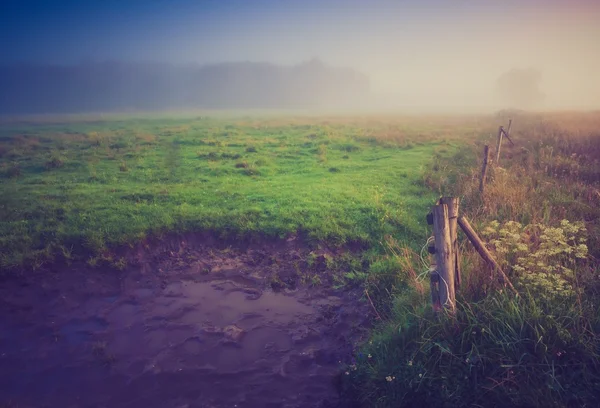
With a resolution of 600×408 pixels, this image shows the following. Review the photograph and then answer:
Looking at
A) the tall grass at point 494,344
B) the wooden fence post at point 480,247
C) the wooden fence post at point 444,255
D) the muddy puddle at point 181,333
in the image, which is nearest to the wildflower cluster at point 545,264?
the tall grass at point 494,344

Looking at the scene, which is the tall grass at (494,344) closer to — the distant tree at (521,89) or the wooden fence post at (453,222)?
the wooden fence post at (453,222)

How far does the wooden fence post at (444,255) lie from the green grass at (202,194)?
17.6 ft

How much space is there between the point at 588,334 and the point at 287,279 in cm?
667

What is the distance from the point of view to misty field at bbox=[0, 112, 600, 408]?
219 inches

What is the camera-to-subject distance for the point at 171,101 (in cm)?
15388

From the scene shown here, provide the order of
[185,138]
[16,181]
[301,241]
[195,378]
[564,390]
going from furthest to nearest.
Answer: [185,138], [16,181], [301,241], [195,378], [564,390]

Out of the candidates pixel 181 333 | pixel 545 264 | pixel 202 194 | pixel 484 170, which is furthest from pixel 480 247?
pixel 202 194

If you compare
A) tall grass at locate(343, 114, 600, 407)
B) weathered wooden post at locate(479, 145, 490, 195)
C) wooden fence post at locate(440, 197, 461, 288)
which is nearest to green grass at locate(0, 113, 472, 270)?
weathered wooden post at locate(479, 145, 490, 195)

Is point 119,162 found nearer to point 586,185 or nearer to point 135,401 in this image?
point 135,401

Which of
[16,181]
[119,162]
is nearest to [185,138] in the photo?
[119,162]

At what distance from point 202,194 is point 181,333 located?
8.00 m

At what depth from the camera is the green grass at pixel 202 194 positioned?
11.6 metres

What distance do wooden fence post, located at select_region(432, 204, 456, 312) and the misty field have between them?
35 cm

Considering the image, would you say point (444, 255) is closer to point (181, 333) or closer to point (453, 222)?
point (453, 222)
